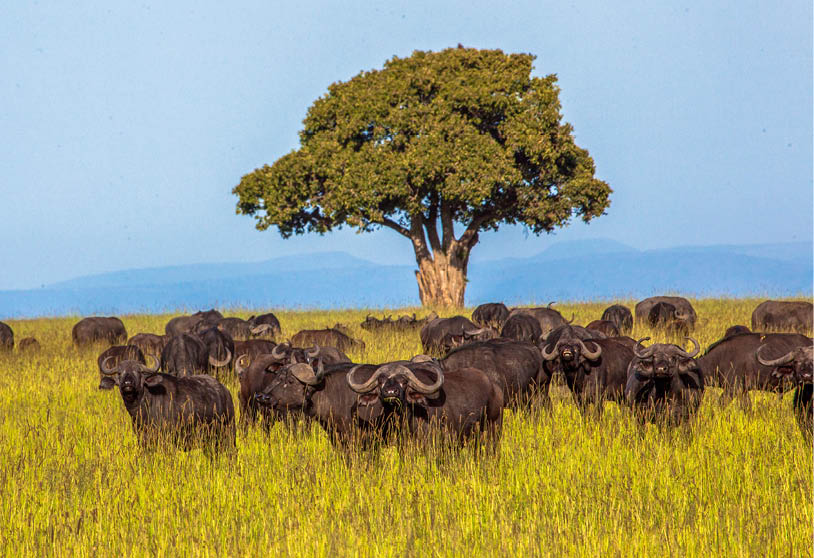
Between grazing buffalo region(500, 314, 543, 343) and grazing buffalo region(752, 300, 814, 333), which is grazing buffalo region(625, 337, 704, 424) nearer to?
grazing buffalo region(500, 314, 543, 343)

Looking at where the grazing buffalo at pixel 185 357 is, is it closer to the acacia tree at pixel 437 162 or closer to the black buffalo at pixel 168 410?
the black buffalo at pixel 168 410

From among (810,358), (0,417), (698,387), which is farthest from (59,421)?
(810,358)

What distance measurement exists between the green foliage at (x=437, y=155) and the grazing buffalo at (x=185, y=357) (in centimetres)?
2061

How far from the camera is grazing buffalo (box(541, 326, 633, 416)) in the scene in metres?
11.6

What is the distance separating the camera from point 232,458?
9047mm

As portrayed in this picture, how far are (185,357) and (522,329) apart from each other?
7262mm

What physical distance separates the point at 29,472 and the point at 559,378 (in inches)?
303

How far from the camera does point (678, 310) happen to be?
25.0m

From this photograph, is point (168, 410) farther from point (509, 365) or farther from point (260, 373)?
point (509, 365)

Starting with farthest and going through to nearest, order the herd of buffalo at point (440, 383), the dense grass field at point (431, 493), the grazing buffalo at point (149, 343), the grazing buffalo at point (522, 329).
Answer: the grazing buffalo at point (149, 343) → the grazing buffalo at point (522, 329) → the herd of buffalo at point (440, 383) → the dense grass field at point (431, 493)

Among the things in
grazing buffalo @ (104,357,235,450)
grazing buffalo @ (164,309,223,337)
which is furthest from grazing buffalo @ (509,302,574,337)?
grazing buffalo @ (104,357,235,450)

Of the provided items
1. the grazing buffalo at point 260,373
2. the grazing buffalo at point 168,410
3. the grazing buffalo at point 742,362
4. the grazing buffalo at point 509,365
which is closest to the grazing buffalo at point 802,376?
the grazing buffalo at point 742,362

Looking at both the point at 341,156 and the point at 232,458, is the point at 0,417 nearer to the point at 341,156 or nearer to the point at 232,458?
the point at 232,458

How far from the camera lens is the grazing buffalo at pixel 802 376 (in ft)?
30.8
